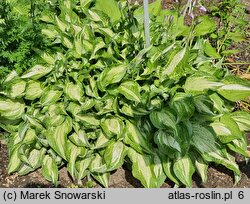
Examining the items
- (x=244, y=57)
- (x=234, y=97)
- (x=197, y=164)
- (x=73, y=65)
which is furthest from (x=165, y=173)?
(x=244, y=57)

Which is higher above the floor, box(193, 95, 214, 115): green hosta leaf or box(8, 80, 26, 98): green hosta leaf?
box(8, 80, 26, 98): green hosta leaf

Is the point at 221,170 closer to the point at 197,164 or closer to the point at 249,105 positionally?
the point at 197,164

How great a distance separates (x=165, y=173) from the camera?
3.53m

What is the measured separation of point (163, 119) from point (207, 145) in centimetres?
42

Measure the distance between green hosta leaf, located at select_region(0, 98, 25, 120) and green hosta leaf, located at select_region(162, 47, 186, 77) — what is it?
115 cm

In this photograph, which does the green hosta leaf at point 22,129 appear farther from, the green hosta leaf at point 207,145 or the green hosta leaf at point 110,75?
the green hosta leaf at point 207,145

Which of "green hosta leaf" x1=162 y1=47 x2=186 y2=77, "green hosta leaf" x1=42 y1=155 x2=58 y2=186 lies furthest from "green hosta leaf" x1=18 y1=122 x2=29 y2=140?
"green hosta leaf" x1=162 y1=47 x2=186 y2=77

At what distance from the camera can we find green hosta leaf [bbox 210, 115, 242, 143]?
3.47 metres

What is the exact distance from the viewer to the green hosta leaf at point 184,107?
328 cm

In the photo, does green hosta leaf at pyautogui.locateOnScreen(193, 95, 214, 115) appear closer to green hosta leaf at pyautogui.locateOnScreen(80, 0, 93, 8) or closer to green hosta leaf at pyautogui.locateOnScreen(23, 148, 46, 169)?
green hosta leaf at pyautogui.locateOnScreen(23, 148, 46, 169)

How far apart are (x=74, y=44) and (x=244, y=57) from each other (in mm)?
1887

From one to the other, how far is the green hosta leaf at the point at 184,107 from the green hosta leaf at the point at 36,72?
3.22ft

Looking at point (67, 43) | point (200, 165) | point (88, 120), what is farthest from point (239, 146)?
point (67, 43)

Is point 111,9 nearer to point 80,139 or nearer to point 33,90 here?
point 33,90
